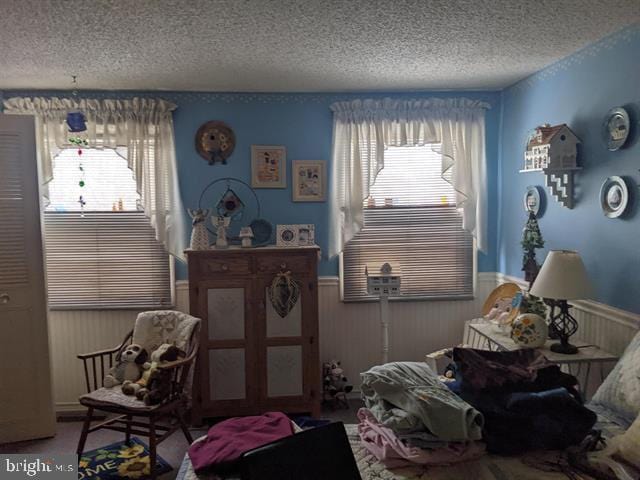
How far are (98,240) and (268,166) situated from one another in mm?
1393

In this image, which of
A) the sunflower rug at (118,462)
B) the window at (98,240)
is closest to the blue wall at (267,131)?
the window at (98,240)

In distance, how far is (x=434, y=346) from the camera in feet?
13.1

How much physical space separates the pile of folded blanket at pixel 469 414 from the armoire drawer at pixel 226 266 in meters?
1.55

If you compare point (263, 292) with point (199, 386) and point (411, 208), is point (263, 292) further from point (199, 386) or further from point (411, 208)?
point (411, 208)

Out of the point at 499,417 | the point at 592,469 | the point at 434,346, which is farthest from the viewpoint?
the point at 434,346


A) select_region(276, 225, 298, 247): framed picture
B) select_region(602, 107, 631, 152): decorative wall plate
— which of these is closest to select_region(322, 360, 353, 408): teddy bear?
select_region(276, 225, 298, 247): framed picture

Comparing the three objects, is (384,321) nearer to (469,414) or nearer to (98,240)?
(469,414)

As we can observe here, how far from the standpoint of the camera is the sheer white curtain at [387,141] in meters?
3.75

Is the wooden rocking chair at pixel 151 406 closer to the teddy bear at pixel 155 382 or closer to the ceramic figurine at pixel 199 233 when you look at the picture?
the teddy bear at pixel 155 382

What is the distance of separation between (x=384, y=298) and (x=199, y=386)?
57.6 inches

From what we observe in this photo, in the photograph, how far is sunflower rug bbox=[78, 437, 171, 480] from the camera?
2.82m

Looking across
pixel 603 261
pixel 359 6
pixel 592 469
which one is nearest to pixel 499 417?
pixel 592 469

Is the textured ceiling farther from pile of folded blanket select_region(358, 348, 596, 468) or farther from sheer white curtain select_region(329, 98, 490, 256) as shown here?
pile of folded blanket select_region(358, 348, 596, 468)
